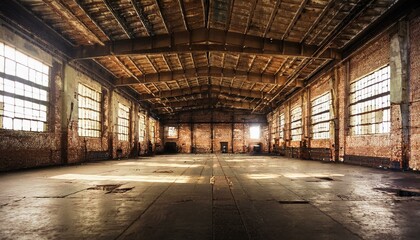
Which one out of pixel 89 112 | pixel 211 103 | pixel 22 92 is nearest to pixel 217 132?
pixel 211 103

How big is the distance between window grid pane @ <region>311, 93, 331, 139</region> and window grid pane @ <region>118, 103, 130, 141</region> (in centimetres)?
1308

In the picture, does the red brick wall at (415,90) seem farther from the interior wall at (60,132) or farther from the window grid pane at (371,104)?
the interior wall at (60,132)

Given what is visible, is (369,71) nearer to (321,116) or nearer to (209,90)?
(321,116)

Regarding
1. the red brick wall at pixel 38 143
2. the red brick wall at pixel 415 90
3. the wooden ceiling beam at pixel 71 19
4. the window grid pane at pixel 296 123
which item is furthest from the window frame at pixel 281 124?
the red brick wall at pixel 38 143

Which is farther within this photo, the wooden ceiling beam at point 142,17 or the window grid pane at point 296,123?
the window grid pane at point 296,123

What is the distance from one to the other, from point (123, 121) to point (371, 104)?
1669 cm

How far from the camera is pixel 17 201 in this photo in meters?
4.94

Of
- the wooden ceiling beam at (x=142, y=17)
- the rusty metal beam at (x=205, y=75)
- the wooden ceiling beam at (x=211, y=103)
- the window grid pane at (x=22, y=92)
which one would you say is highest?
the wooden ceiling beam at (x=142, y=17)

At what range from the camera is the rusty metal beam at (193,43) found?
13.4 m

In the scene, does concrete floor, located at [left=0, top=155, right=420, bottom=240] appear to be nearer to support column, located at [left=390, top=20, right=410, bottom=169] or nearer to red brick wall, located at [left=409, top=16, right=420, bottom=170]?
red brick wall, located at [left=409, top=16, right=420, bottom=170]

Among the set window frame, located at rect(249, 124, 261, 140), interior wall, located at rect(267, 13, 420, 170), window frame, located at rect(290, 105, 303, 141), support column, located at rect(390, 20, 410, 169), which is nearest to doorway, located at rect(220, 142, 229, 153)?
window frame, located at rect(249, 124, 261, 140)

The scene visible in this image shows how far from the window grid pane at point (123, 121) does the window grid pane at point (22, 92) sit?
9.35 metres

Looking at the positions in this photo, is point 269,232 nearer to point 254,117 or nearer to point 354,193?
point 354,193

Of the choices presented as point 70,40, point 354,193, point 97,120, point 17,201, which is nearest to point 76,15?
point 70,40
